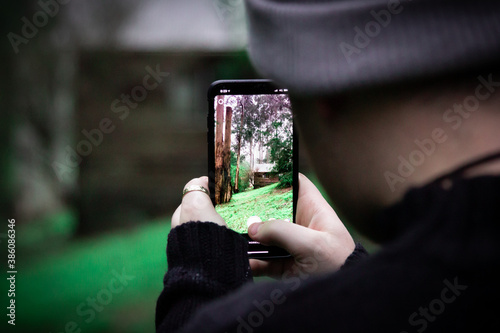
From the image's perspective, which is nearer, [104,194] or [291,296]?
[291,296]

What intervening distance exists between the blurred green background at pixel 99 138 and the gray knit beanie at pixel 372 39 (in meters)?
0.65

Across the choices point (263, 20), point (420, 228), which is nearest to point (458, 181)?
point (420, 228)

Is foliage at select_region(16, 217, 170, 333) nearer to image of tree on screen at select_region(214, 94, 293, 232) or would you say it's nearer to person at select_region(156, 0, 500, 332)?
image of tree on screen at select_region(214, 94, 293, 232)

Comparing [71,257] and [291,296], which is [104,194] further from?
[291,296]

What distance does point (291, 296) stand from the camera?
0.81 feet

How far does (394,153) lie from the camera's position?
0.91 feet

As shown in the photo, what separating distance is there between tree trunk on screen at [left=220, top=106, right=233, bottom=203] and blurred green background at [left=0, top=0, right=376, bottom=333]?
26cm

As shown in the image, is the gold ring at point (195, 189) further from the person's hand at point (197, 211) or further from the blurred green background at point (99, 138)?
the blurred green background at point (99, 138)

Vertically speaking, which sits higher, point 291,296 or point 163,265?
point 291,296

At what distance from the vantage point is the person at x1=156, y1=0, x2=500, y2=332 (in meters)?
0.21

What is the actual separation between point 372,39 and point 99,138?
82 cm

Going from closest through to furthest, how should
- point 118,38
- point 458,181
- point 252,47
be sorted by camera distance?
point 458,181, point 252,47, point 118,38

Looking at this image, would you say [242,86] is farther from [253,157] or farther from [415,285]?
[415,285]

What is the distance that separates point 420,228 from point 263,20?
0.62ft
